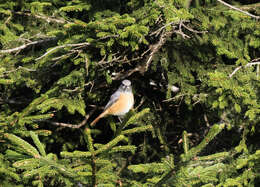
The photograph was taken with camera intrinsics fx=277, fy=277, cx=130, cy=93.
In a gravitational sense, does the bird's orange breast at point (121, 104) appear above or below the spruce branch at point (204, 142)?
below

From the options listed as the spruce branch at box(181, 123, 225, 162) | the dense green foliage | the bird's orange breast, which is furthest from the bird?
the spruce branch at box(181, 123, 225, 162)

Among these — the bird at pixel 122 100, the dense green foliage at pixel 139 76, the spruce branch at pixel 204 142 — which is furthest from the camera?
the bird at pixel 122 100

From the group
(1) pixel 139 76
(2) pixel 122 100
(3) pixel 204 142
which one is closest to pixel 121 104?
(2) pixel 122 100

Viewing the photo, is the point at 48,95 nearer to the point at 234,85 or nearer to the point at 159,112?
the point at 159,112

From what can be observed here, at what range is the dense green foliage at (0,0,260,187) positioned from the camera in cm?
295

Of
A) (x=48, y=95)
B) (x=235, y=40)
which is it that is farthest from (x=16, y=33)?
(x=235, y=40)

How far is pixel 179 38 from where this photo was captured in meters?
3.82

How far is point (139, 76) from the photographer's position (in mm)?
4332

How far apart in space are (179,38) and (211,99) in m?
1.08

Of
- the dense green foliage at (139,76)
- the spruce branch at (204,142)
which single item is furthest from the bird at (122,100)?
the spruce branch at (204,142)

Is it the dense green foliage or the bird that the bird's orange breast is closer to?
the bird

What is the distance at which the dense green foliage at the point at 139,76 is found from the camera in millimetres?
2949

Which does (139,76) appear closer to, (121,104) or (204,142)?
(121,104)

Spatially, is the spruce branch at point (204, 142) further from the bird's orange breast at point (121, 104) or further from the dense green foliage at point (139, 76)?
the bird's orange breast at point (121, 104)
